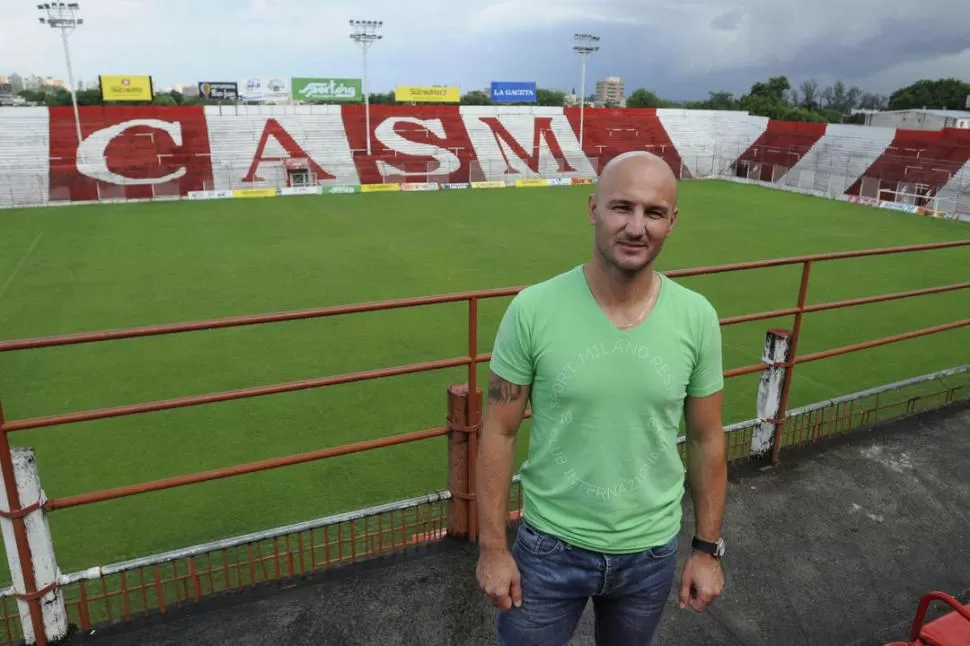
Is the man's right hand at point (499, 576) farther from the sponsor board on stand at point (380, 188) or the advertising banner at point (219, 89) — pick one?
the advertising banner at point (219, 89)

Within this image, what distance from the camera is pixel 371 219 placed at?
2325cm

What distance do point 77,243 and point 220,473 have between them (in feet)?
61.2

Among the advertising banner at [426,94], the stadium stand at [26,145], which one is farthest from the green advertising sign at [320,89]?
the stadium stand at [26,145]

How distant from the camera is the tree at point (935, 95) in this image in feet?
244

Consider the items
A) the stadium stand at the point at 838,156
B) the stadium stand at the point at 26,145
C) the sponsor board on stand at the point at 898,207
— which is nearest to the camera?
the sponsor board on stand at the point at 898,207

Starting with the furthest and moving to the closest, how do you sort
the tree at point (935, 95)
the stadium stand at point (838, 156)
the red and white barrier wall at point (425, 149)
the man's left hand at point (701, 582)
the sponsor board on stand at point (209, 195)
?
1. the tree at point (935, 95)
2. the stadium stand at point (838, 156)
3. the red and white barrier wall at point (425, 149)
4. the sponsor board on stand at point (209, 195)
5. the man's left hand at point (701, 582)

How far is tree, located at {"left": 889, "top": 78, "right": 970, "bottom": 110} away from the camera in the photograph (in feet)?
244

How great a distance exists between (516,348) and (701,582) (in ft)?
3.11

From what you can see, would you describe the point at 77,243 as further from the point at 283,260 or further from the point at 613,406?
the point at 613,406

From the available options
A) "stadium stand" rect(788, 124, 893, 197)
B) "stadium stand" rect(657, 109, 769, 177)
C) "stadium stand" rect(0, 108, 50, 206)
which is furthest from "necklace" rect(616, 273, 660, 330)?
"stadium stand" rect(657, 109, 769, 177)

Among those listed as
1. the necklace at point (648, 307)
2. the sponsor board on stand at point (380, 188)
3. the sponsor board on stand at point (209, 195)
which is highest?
the necklace at point (648, 307)

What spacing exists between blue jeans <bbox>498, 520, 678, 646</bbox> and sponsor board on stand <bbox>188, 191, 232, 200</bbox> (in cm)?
2930

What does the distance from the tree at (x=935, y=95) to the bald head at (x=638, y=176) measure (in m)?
86.5

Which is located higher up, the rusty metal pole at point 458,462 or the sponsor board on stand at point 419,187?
the rusty metal pole at point 458,462
